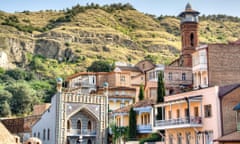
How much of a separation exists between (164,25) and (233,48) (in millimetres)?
144604

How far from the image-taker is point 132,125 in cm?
4759

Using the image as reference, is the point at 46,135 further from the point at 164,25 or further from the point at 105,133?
the point at 164,25

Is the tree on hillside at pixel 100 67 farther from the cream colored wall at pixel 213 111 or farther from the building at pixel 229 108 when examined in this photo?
the building at pixel 229 108

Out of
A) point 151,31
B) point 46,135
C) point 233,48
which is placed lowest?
point 46,135

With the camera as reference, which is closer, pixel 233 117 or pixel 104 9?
pixel 233 117

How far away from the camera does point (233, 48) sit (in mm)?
45594

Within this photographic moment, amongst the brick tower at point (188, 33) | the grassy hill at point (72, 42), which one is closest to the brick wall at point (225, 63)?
the brick tower at point (188, 33)


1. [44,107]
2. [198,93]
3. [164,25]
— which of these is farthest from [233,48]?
[164,25]

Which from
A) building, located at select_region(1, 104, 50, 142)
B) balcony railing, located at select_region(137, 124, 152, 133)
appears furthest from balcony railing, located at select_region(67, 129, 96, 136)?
balcony railing, located at select_region(137, 124, 152, 133)

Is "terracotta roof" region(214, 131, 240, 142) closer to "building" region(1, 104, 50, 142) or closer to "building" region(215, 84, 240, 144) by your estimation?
"building" region(215, 84, 240, 144)

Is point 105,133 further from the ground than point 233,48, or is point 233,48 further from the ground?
point 233,48

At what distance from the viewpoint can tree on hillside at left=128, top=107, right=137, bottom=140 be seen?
4750 centimetres

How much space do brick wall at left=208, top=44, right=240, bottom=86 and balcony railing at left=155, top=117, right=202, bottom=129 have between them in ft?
35.6

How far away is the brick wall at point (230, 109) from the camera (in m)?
31.9
